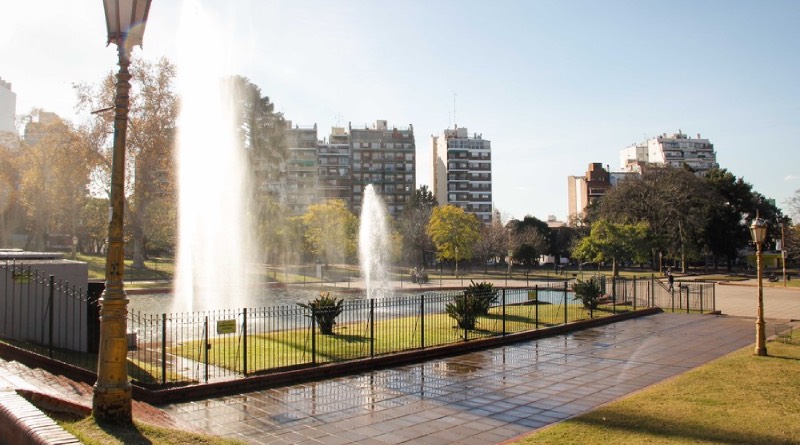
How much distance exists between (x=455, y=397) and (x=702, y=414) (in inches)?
155

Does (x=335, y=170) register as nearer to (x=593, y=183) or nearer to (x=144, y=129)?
(x=593, y=183)

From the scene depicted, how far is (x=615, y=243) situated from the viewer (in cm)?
5672

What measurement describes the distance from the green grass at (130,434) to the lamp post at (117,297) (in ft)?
0.57

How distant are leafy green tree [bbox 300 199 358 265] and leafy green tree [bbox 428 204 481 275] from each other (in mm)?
9680

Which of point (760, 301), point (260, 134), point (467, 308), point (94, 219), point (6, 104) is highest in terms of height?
point (6, 104)

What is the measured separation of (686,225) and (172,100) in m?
54.8

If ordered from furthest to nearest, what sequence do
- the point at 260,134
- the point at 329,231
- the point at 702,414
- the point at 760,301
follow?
1. the point at 329,231
2. the point at 260,134
3. the point at 760,301
4. the point at 702,414

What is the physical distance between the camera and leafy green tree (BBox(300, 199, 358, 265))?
2542 inches

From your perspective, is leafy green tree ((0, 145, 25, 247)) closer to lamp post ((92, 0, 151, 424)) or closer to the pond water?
the pond water

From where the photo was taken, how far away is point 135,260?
48594 mm

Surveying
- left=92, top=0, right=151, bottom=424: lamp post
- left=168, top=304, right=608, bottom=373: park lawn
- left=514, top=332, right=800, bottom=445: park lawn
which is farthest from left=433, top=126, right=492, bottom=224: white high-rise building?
left=92, top=0, right=151, bottom=424: lamp post

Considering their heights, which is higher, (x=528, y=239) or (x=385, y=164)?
(x=385, y=164)

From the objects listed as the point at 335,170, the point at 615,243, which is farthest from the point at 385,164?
the point at 615,243

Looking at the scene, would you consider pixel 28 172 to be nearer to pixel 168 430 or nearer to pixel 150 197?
pixel 150 197
